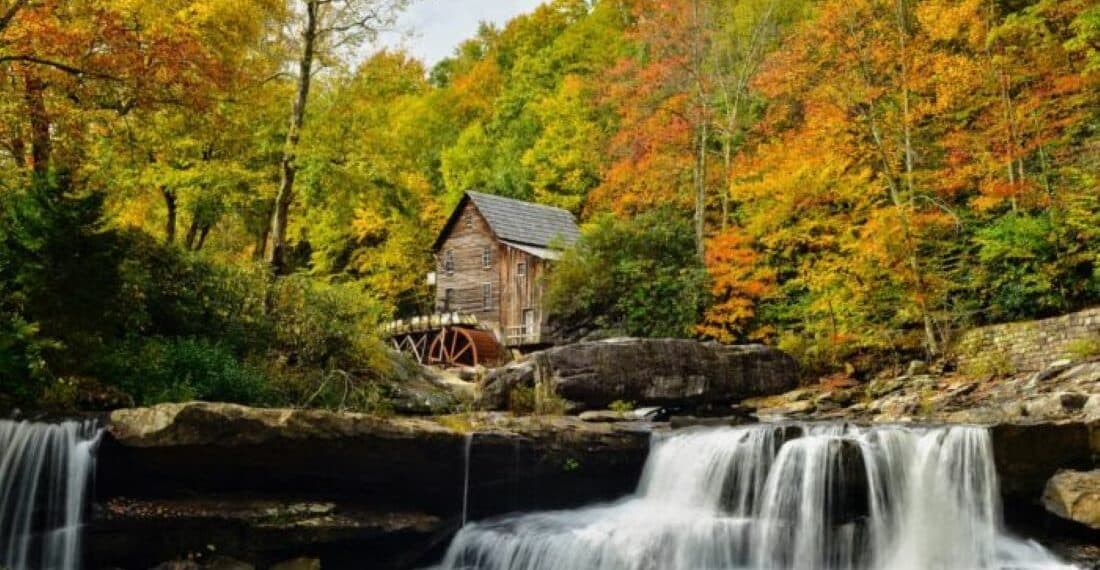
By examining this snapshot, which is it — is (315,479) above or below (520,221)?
below

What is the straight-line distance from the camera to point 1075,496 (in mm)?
8305

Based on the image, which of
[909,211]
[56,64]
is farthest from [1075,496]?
[56,64]

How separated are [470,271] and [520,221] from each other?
2595 millimetres

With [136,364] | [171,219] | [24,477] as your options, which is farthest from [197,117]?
[171,219]

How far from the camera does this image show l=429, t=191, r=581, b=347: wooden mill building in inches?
1129

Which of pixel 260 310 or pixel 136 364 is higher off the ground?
pixel 260 310

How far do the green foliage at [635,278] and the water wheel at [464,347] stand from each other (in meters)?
3.06

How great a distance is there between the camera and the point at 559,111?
→ 116ft

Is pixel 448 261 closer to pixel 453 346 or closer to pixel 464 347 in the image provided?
pixel 453 346

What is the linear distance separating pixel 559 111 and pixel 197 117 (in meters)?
24.7

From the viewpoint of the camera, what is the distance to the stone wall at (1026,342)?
14.5 meters

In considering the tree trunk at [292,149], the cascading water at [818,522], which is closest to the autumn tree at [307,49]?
the tree trunk at [292,149]

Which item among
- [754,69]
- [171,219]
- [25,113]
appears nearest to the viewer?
[25,113]

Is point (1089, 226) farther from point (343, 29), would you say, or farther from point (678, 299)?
point (343, 29)
